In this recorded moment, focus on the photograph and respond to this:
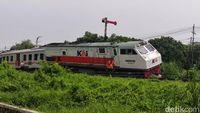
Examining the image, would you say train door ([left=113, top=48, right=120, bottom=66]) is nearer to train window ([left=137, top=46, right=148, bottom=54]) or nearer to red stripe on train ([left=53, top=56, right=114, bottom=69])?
red stripe on train ([left=53, top=56, right=114, bottom=69])

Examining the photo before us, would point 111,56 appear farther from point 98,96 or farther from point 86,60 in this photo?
point 98,96

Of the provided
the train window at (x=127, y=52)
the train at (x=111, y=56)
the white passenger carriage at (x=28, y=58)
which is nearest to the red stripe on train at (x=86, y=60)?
the train at (x=111, y=56)

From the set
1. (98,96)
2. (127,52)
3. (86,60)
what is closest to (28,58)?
(86,60)

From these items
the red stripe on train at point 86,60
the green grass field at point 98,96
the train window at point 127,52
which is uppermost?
the train window at point 127,52

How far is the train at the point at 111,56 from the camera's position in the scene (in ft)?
106

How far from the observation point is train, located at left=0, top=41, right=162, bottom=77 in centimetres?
3238

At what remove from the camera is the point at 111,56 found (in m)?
33.6

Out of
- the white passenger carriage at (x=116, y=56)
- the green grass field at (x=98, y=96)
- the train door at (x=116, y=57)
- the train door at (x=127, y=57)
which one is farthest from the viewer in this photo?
the train door at (x=116, y=57)

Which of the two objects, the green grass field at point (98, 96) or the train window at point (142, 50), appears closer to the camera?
the green grass field at point (98, 96)

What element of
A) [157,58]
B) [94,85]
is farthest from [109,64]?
[94,85]

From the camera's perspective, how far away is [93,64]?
34.8m

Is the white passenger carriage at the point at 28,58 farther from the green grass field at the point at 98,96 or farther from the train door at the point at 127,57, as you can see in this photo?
the green grass field at the point at 98,96

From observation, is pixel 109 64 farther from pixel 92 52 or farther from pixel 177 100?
pixel 177 100

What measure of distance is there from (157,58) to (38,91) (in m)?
21.6
